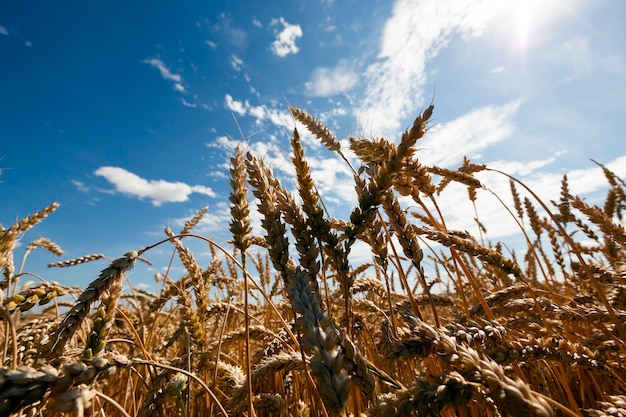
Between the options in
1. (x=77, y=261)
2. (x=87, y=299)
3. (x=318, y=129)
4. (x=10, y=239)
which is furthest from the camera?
(x=77, y=261)

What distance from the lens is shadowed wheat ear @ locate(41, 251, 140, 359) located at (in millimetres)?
1088

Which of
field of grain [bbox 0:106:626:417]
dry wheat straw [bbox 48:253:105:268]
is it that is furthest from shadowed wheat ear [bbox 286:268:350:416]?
dry wheat straw [bbox 48:253:105:268]

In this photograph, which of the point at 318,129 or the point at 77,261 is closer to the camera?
the point at 318,129

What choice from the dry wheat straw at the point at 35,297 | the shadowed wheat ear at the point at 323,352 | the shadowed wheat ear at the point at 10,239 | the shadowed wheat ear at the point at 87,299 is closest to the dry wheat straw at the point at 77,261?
the shadowed wheat ear at the point at 10,239

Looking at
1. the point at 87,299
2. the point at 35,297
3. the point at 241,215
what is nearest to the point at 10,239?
the point at 35,297

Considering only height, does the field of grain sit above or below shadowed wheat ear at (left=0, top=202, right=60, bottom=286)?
below

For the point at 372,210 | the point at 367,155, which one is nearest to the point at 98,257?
the point at 367,155

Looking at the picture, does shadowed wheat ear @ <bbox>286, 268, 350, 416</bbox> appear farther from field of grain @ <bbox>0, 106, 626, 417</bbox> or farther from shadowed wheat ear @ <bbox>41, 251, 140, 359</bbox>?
shadowed wheat ear @ <bbox>41, 251, 140, 359</bbox>

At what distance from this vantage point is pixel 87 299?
43.1 inches

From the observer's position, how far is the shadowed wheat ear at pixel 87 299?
3.57ft

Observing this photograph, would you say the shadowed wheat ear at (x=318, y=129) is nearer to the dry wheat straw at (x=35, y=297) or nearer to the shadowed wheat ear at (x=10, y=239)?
the dry wheat straw at (x=35, y=297)

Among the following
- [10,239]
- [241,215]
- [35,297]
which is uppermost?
[10,239]

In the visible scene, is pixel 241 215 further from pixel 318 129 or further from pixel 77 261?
pixel 77 261

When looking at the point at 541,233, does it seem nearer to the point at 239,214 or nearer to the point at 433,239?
the point at 433,239
